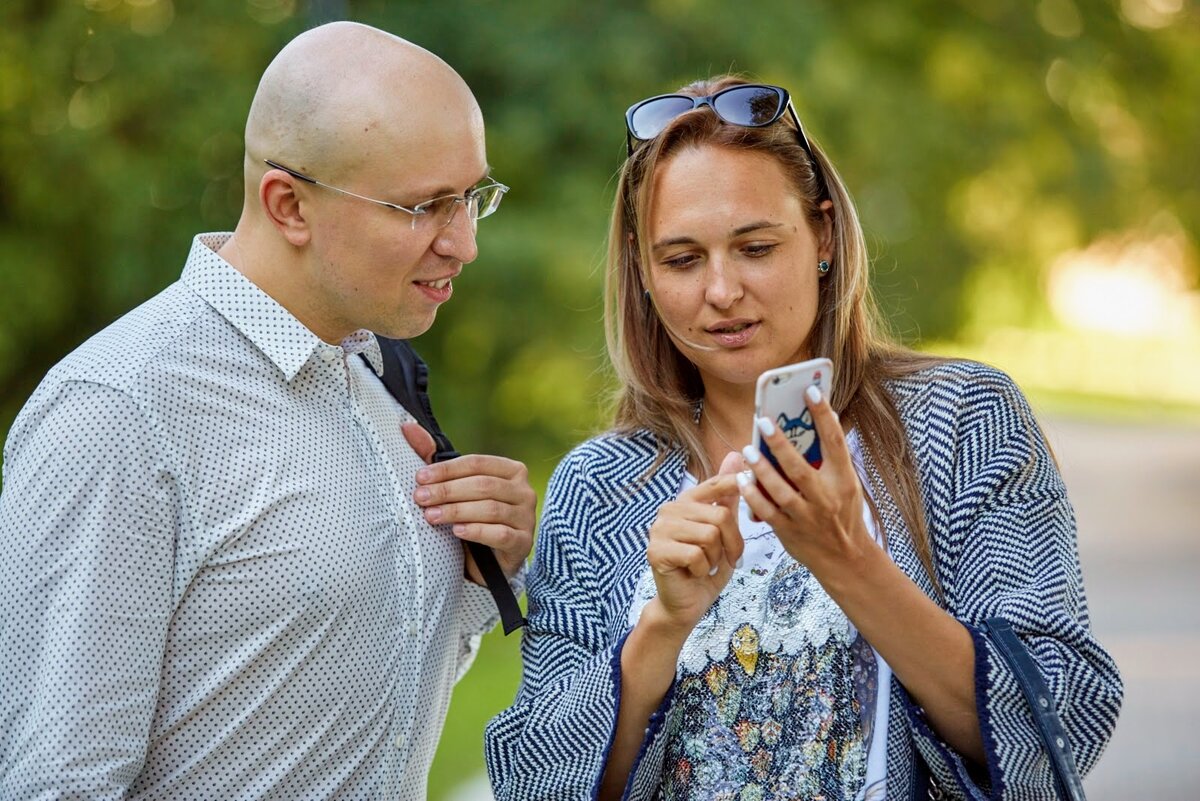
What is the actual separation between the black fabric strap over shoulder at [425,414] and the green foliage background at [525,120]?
1.75m

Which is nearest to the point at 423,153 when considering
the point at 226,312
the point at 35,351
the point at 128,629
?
the point at 226,312

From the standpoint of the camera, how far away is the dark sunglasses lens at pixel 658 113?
9.30 ft

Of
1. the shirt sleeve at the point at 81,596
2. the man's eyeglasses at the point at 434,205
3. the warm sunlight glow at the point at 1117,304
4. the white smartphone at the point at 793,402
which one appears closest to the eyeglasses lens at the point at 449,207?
the man's eyeglasses at the point at 434,205

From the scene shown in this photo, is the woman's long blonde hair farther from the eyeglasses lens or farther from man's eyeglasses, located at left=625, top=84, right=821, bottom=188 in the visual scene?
the eyeglasses lens

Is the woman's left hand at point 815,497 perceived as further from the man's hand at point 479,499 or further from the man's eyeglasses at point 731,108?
the man's eyeglasses at point 731,108

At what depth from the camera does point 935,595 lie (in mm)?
2506

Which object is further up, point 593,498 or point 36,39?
point 36,39

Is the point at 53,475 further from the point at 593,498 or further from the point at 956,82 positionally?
the point at 956,82

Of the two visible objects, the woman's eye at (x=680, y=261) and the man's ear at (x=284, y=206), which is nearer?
the man's ear at (x=284, y=206)

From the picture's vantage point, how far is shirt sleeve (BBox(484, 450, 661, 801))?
8.23 ft

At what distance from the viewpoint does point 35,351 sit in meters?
6.87

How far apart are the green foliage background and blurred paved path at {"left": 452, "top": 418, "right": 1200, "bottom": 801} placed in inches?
89.4

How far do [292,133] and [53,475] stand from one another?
2.66 feet

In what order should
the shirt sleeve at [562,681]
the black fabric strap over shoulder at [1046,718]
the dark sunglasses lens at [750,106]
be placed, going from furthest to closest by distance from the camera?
the dark sunglasses lens at [750,106]
the shirt sleeve at [562,681]
the black fabric strap over shoulder at [1046,718]
